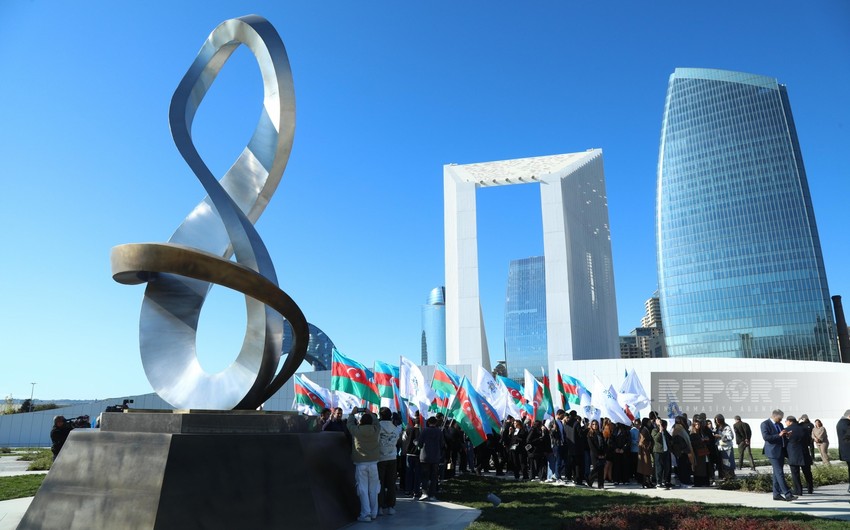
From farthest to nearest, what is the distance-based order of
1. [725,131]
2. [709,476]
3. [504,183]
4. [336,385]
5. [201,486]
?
[725,131]
[504,183]
[336,385]
[709,476]
[201,486]

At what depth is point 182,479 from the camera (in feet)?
20.7

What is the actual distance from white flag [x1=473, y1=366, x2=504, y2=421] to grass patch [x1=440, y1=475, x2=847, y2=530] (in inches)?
219

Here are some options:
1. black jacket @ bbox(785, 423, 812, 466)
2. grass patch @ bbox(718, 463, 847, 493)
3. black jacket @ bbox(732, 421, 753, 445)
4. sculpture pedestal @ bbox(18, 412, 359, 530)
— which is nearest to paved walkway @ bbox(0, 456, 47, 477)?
→ sculpture pedestal @ bbox(18, 412, 359, 530)

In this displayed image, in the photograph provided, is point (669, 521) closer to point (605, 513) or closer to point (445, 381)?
point (605, 513)

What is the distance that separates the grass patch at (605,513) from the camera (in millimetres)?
7398

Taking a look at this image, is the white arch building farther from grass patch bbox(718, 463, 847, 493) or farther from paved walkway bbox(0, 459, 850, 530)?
paved walkway bbox(0, 459, 850, 530)

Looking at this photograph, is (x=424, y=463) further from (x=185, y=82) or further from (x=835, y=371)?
(x=835, y=371)

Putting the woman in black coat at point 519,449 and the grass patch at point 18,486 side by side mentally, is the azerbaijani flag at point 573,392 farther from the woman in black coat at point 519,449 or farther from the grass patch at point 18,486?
A: the grass patch at point 18,486

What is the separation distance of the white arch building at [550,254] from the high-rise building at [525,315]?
3528 inches

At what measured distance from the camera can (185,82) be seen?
10328 mm

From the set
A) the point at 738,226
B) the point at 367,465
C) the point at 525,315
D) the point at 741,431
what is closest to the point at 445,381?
the point at 741,431

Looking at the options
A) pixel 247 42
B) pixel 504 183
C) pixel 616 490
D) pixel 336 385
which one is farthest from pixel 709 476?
pixel 504 183

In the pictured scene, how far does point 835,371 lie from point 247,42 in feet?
103

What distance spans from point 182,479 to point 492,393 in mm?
13306
